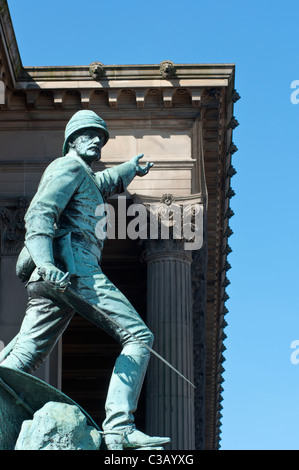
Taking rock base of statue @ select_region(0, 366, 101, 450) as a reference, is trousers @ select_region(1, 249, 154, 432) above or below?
above

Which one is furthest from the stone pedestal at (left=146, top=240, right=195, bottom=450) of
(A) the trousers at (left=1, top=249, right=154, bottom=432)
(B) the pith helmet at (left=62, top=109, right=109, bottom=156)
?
(A) the trousers at (left=1, top=249, right=154, bottom=432)

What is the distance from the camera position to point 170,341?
27328 mm

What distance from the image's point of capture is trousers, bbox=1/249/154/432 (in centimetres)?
1033

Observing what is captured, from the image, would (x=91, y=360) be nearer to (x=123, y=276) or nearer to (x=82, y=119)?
(x=123, y=276)

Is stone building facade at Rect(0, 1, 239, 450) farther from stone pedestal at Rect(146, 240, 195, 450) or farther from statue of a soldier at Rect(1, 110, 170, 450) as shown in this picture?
statue of a soldier at Rect(1, 110, 170, 450)

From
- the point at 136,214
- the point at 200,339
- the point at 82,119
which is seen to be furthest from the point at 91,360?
the point at 82,119

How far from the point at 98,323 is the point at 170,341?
16774 mm

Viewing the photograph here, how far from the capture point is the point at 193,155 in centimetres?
2942

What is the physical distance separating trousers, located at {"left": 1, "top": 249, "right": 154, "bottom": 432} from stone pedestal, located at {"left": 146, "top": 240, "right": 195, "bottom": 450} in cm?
1555

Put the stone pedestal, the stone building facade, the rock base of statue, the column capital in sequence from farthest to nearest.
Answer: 1. the column capital
2. the stone building facade
3. the stone pedestal
4. the rock base of statue

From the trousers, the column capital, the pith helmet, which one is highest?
the column capital

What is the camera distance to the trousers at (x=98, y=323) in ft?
33.9

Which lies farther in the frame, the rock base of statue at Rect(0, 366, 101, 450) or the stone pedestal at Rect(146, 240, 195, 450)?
the stone pedestal at Rect(146, 240, 195, 450)

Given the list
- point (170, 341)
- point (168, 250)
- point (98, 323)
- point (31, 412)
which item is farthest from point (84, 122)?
point (168, 250)
